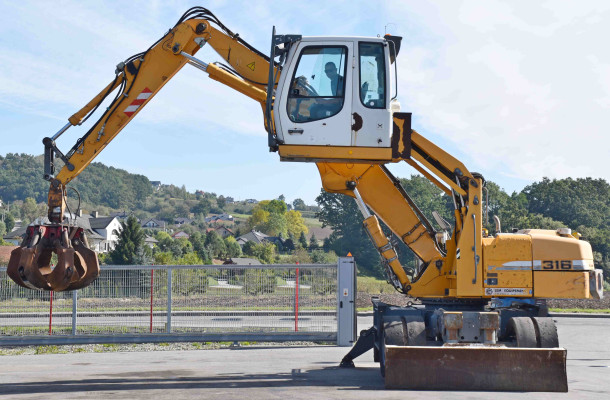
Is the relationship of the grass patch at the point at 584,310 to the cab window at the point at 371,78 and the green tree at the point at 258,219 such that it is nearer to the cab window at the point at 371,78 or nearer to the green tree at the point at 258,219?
the cab window at the point at 371,78

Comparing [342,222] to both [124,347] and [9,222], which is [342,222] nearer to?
[124,347]

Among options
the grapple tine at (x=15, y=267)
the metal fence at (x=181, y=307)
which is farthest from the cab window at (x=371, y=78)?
the metal fence at (x=181, y=307)

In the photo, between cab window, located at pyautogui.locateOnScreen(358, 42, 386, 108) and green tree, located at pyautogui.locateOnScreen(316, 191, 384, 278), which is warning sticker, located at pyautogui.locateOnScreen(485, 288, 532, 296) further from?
green tree, located at pyautogui.locateOnScreen(316, 191, 384, 278)

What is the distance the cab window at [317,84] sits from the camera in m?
11.2

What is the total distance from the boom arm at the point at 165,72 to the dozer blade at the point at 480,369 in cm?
494

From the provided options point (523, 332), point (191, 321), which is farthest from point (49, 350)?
point (523, 332)

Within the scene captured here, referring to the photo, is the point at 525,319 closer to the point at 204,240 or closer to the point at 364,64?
the point at 364,64

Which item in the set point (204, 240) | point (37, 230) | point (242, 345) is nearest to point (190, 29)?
point (37, 230)

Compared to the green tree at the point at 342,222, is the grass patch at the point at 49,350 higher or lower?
lower

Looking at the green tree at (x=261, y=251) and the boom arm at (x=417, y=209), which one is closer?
the boom arm at (x=417, y=209)

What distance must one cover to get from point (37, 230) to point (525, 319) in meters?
7.68

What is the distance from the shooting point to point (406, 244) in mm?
12391

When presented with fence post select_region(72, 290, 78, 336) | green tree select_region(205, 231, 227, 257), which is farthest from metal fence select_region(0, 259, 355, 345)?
green tree select_region(205, 231, 227, 257)

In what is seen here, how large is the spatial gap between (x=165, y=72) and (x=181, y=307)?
715 centimetres
